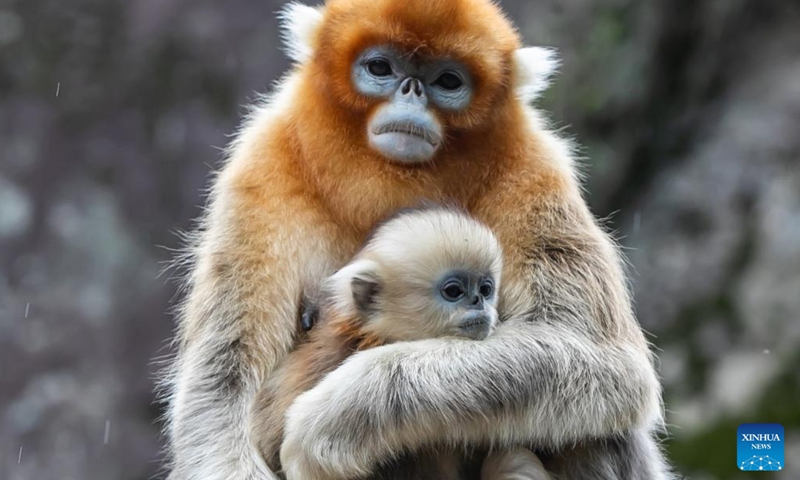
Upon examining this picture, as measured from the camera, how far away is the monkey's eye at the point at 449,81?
419 centimetres

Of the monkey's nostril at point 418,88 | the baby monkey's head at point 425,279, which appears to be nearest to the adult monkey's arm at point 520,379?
the baby monkey's head at point 425,279

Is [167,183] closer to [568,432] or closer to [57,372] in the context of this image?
[57,372]

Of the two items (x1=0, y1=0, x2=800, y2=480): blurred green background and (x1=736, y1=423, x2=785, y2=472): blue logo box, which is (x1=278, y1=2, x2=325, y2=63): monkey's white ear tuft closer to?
(x1=0, y1=0, x2=800, y2=480): blurred green background

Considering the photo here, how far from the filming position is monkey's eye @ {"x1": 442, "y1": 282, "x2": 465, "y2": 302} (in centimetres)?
413

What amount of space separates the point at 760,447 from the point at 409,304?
498cm

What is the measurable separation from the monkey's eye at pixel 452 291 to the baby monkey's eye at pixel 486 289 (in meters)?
0.07

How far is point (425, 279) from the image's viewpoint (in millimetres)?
4160

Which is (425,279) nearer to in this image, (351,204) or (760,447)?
(351,204)

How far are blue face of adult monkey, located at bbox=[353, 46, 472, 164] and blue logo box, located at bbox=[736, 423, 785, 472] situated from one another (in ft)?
16.7

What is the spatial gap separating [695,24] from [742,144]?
1188mm

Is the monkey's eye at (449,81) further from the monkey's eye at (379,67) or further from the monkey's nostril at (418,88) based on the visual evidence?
the monkey's eye at (379,67)

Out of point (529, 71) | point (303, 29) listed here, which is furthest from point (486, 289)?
point (303, 29)

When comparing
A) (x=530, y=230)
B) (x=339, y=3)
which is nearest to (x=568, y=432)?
(x=530, y=230)

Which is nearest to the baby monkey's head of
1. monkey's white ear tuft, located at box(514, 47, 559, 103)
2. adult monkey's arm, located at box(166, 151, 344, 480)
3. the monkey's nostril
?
adult monkey's arm, located at box(166, 151, 344, 480)
